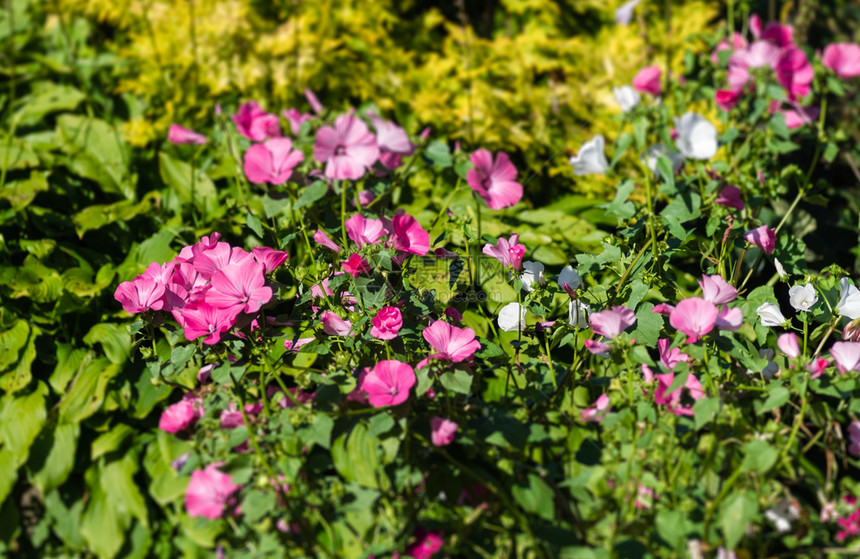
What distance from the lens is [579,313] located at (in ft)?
4.92

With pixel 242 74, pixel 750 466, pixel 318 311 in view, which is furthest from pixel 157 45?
pixel 750 466

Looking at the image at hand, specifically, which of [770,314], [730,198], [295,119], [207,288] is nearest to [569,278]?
[770,314]

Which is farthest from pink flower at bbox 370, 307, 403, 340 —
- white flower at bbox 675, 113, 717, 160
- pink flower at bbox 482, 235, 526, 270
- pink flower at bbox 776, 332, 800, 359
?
white flower at bbox 675, 113, 717, 160

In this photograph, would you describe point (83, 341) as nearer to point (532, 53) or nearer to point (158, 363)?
point (158, 363)

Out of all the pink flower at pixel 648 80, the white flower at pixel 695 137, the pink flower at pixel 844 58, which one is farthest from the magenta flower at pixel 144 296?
the pink flower at pixel 844 58

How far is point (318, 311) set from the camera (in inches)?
61.1

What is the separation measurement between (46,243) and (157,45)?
1.31 meters

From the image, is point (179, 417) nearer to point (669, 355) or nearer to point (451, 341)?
point (451, 341)

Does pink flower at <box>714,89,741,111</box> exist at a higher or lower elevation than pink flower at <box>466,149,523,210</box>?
lower

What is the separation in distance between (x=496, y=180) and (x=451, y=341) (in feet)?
1.98

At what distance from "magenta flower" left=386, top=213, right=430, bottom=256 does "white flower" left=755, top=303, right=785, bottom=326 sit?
0.75 m

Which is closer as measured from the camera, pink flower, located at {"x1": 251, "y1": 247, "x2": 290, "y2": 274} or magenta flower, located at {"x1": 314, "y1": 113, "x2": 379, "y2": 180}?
pink flower, located at {"x1": 251, "y1": 247, "x2": 290, "y2": 274}

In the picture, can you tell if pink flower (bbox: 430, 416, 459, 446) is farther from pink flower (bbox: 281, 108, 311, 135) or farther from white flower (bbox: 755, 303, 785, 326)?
pink flower (bbox: 281, 108, 311, 135)

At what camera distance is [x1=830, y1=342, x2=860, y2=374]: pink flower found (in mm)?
1332
